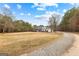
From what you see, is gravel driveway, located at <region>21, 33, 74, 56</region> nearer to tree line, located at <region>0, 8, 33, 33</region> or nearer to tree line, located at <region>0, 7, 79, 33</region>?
tree line, located at <region>0, 7, 79, 33</region>

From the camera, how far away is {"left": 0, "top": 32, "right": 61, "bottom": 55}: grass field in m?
1.82

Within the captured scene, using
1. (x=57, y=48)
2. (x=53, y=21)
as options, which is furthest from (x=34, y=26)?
(x=57, y=48)

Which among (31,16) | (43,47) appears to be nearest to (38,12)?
(31,16)

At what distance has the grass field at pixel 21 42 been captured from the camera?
1.82 meters

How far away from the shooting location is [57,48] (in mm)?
1799

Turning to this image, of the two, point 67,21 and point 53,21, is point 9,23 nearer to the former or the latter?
point 53,21

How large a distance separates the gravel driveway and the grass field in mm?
43

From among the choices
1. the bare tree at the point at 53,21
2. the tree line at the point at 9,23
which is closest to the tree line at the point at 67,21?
the bare tree at the point at 53,21

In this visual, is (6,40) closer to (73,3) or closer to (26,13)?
(26,13)

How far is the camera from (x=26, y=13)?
1829 mm

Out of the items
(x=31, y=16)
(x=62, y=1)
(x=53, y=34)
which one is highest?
(x=62, y=1)

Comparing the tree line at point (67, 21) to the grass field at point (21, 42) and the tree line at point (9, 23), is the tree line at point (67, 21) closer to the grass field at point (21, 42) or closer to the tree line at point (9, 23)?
the grass field at point (21, 42)

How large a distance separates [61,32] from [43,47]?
0.21 m

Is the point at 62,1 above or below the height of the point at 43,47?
above
